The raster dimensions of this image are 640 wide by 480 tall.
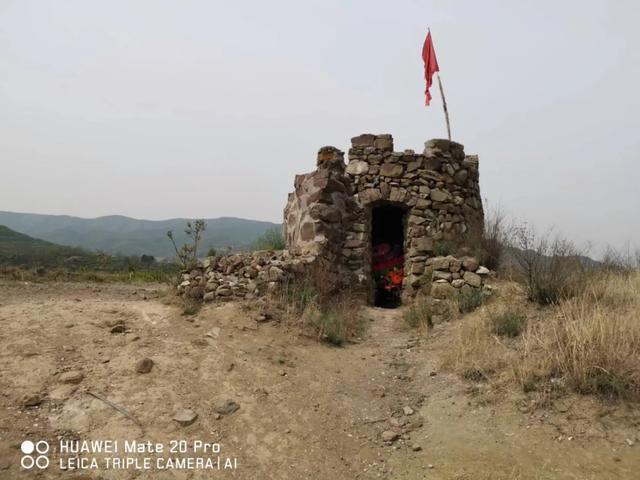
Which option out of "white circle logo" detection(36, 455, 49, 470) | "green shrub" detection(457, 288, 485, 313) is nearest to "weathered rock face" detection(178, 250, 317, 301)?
"green shrub" detection(457, 288, 485, 313)

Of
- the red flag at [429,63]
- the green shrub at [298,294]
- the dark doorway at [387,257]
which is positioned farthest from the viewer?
the red flag at [429,63]

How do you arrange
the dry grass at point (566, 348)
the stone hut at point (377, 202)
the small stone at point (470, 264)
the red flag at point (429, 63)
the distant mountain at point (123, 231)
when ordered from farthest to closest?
1. the distant mountain at point (123, 231)
2. the red flag at point (429, 63)
3. the stone hut at point (377, 202)
4. the small stone at point (470, 264)
5. the dry grass at point (566, 348)

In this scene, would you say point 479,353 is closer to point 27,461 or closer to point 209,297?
point 209,297

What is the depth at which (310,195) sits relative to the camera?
8.02 metres

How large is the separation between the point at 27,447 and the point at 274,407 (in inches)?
73.6

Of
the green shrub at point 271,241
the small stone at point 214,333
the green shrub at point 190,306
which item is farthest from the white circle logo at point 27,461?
the green shrub at point 271,241

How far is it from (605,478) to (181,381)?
3438mm

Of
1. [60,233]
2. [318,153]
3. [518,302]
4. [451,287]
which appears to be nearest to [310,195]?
[318,153]

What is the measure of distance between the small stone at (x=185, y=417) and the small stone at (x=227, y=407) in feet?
0.68

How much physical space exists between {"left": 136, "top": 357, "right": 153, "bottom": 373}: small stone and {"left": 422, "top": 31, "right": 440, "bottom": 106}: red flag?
8.29 metres

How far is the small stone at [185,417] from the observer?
11.8ft

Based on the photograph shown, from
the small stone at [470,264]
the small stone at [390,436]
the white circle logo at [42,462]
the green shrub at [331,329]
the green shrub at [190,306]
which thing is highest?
the small stone at [470,264]

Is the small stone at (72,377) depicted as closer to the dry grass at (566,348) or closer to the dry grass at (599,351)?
the dry grass at (566,348)

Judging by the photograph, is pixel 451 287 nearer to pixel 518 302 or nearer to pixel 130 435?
pixel 518 302
